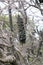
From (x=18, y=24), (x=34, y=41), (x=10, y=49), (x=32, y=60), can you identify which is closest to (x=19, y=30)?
(x=18, y=24)

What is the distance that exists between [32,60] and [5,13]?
1634 millimetres

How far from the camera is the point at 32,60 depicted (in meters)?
5.63

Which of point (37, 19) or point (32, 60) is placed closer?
point (32, 60)

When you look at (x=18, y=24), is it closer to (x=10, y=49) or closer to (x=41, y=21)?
(x=41, y=21)

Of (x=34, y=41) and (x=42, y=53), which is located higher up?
(x=34, y=41)

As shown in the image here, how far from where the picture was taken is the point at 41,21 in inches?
252

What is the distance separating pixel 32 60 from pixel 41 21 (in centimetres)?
147

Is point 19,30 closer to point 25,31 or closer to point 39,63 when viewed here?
point 25,31

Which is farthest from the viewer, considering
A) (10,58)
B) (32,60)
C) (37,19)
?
(37,19)

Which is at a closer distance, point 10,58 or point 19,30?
point 10,58

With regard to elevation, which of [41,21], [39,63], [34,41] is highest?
[41,21]

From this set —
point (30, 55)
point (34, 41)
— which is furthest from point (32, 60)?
point (34, 41)

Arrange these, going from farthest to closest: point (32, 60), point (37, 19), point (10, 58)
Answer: point (37, 19)
point (32, 60)
point (10, 58)

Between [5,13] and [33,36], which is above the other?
[5,13]
